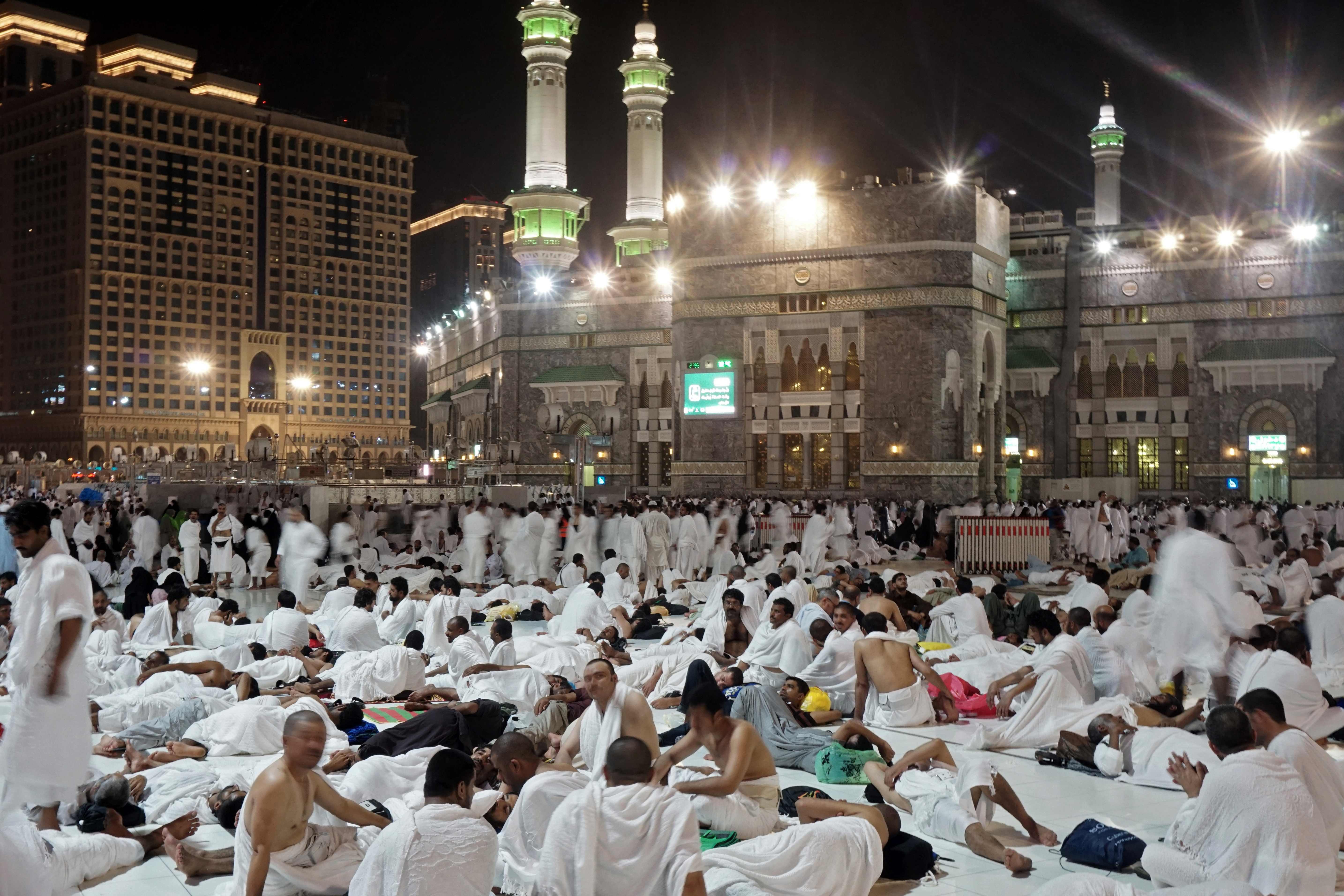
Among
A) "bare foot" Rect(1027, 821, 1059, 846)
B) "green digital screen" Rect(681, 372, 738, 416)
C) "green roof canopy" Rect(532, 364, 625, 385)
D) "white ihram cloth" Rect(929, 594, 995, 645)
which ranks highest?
"green roof canopy" Rect(532, 364, 625, 385)

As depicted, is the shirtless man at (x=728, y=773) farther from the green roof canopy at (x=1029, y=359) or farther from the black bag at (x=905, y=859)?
the green roof canopy at (x=1029, y=359)

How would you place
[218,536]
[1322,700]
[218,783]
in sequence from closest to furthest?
[218,783]
[1322,700]
[218,536]

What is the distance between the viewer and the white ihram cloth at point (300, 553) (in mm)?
13750

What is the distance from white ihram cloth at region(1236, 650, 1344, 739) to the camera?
6398 mm

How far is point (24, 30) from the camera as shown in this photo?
87.1m

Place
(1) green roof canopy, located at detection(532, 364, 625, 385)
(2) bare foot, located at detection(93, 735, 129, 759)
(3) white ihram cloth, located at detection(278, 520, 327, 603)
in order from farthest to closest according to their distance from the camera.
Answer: (1) green roof canopy, located at detection(532, 364, 625, 385), (3) white ihram cloth, located at detection(278, 520, 327, 603), (2) bare foot, located at detection(93, 735, 129, 759)

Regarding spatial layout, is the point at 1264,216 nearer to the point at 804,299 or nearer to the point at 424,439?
the point at 804,299

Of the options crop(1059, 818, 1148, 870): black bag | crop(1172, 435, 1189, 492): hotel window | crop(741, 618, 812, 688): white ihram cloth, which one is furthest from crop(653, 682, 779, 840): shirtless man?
crop(1172, 435, 1189, 492): hotel window

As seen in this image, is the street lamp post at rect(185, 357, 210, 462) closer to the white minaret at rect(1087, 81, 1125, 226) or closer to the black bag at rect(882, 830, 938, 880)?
the white minaret at rect(1087, 81, 1125, 226)

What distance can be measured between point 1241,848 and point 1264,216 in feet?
109

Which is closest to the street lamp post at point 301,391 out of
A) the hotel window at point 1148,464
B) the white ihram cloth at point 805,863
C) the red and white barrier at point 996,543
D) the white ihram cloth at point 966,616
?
the hotel window at point 1148,464

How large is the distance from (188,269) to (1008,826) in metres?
78.7

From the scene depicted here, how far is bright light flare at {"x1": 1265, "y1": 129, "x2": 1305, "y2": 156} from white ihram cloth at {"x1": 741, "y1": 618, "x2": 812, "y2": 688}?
33347 millimetres


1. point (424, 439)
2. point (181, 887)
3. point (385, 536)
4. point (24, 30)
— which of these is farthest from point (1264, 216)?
point (24, 30)
